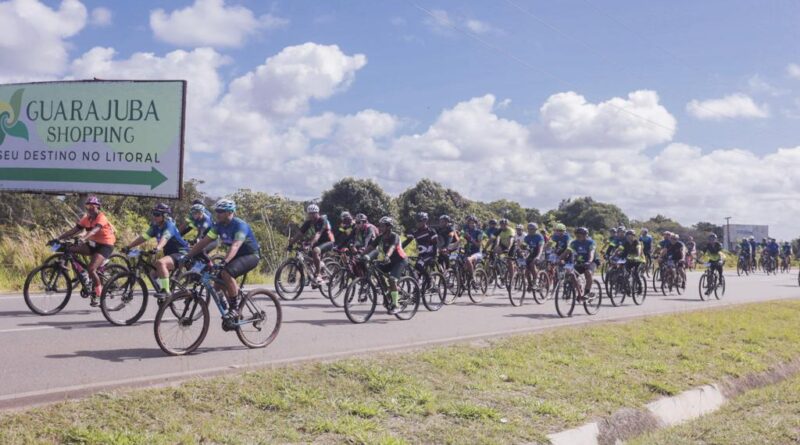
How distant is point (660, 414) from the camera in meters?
7.38

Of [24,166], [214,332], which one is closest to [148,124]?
[24,166]

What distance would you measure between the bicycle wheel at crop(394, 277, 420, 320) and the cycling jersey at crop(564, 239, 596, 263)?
407 centimetres

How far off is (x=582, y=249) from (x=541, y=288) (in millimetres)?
2360

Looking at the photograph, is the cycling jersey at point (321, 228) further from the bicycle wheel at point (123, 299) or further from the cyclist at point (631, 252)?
the cyclist at point (631, 252)

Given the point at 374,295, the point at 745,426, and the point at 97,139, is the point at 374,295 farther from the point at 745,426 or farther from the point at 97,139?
the point at 97,139

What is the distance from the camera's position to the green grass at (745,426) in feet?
21.2

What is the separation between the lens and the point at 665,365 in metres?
9.01

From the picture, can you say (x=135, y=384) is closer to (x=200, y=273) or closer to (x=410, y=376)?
(x=200, y=273)

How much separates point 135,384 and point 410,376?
8.75 feet

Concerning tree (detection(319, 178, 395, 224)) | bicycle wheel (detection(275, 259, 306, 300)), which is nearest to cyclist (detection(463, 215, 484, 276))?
bicycle wheel (detection(275, 259, 306, 300))

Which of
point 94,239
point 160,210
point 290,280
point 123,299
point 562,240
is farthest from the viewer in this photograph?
point 562,240

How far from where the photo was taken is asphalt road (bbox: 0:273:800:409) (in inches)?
266

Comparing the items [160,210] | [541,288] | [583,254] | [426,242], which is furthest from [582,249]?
[160,210]

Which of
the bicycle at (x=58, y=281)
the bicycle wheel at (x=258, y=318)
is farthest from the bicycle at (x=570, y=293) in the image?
the bicycle at (x=58, y=281)
